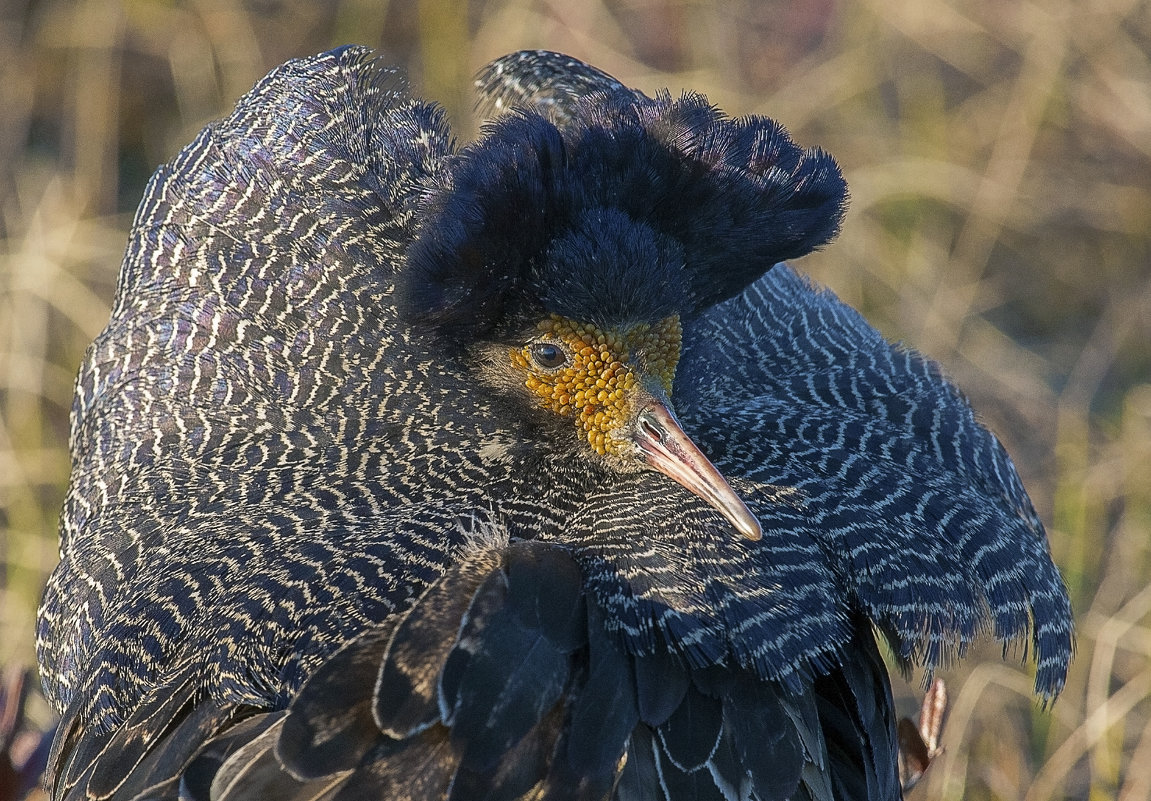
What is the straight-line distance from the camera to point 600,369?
12.2 feet

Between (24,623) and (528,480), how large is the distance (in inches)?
121

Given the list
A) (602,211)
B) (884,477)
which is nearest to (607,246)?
(602,211)

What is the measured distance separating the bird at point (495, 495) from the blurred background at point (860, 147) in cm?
240

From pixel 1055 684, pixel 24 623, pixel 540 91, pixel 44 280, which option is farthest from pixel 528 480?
pixel 44 280

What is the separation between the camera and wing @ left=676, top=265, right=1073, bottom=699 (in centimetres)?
353

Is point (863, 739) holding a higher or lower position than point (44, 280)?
higher

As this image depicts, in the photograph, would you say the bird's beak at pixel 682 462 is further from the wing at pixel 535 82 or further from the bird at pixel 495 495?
the wing at pixel 535 82

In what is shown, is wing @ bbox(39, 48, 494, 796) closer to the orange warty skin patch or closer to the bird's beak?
the orange warty skin patch

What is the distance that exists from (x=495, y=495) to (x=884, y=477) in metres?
1.01

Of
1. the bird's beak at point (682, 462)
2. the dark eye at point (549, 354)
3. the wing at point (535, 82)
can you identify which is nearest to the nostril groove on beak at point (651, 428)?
the bird's beak at point (682, 462)

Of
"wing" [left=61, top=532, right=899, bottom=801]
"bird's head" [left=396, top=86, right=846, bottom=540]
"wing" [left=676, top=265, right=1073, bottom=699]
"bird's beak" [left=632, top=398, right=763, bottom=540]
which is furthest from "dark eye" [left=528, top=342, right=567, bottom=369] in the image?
"wing" [left=61, top=532, right=899, bottom=801]

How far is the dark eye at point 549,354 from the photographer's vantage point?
3.72 meters

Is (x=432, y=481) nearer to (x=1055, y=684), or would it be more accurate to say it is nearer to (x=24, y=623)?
(x=1055, y=684)

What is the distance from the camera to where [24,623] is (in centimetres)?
583
